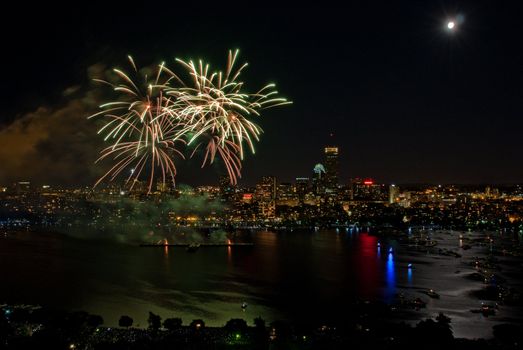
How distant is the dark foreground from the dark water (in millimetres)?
2340

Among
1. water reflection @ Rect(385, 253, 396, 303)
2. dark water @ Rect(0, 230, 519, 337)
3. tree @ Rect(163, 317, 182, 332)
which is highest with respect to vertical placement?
tree @ Rect(163, 317, 182, 332)

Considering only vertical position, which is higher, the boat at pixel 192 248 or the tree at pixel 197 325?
the tree at pixel 197 325

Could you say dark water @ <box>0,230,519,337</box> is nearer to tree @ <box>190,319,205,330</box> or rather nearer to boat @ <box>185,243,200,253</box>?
boat @ <box>185,243,200,253</box>

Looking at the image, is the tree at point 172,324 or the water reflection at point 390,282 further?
the water reflection at point 390,282

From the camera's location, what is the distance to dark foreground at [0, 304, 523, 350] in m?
7.96

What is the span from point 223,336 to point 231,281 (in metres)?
9.25

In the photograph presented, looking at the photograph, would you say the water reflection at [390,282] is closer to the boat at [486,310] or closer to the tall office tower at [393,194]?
the boat at [486,310]

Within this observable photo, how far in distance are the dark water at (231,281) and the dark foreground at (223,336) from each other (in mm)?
2340

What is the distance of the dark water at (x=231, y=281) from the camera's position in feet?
43.5

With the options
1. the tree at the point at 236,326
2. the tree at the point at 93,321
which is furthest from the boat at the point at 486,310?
the tree at the point at 93,321

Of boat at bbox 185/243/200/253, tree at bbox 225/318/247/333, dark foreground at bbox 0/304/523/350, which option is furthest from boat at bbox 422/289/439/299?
boat at bbox 185/243/200/253

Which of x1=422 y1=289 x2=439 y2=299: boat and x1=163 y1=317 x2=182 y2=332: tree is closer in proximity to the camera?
→ x1=163 y1=317 x2=182 y2=332: tree

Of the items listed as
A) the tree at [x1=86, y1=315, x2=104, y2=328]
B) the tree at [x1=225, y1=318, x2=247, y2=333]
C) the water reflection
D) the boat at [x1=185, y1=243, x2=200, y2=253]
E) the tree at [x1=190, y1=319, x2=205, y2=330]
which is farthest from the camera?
the boat at [x1=185, y1=243, x2=200, y2=253]

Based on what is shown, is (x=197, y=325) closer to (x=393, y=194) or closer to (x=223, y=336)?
(x=223, y=336)
